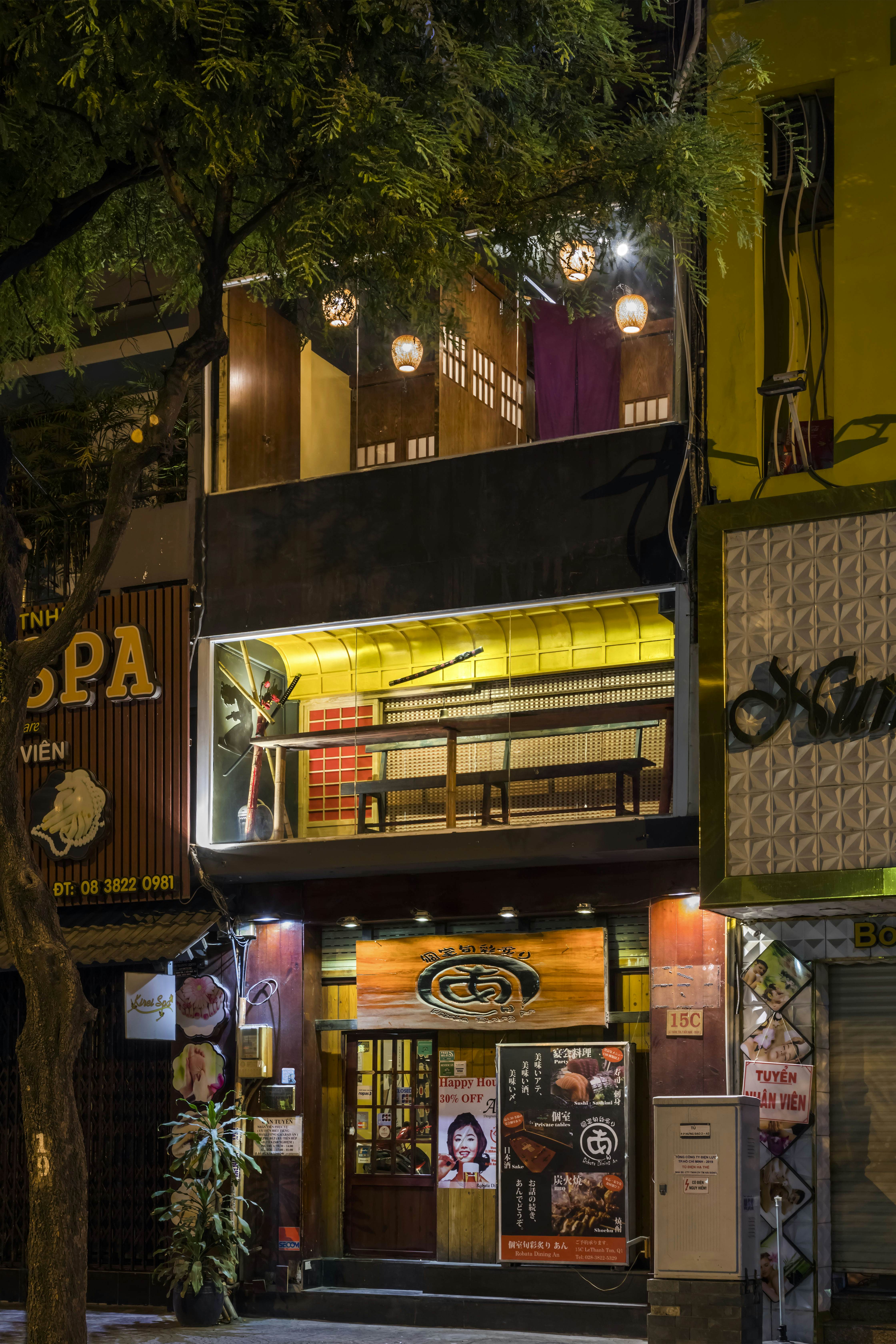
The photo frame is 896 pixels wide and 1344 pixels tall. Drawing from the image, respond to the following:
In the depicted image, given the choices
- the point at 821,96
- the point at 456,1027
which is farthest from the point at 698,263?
the point at 456,1027

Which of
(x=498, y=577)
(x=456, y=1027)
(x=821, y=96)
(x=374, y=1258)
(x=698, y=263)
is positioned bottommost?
(x=374, y=1258)

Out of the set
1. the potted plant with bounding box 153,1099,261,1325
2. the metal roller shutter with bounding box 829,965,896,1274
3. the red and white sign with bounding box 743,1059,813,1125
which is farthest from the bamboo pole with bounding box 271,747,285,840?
the metal roller shutter with bounding box 829,965,896,1274

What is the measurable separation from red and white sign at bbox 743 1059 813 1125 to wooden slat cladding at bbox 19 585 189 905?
234 inches

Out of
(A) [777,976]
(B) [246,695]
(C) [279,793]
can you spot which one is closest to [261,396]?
(B) [246,695]

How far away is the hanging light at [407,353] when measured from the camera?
55.7 ft

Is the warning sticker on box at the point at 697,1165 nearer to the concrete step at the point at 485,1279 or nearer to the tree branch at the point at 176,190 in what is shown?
the concrete step at the point at 485,1279

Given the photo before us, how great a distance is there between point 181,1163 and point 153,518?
21.9 feet

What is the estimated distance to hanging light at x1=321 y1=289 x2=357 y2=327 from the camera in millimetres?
13945

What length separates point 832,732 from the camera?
44.9 ft

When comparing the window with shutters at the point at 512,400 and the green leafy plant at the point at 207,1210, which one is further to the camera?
the window with shutters at the point at 512,400

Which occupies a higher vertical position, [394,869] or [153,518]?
[153,518]

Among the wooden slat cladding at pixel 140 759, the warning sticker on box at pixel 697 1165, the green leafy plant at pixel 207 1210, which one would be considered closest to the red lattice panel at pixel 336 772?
the wooden slat cladding at pixel 140 759

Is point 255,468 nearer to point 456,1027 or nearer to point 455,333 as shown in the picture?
point 455,333

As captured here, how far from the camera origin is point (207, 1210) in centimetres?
1545
